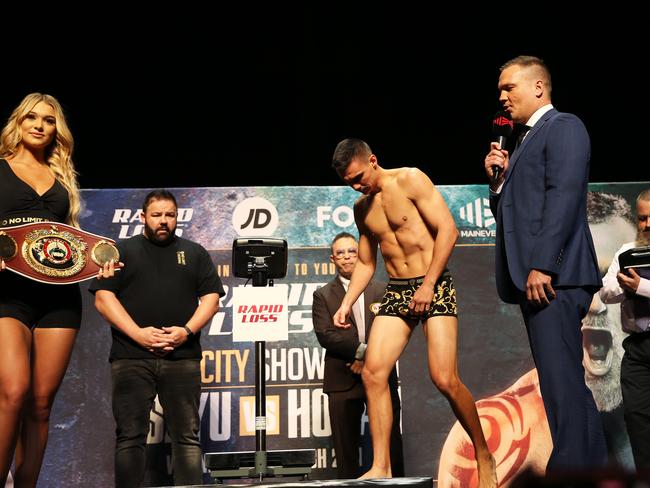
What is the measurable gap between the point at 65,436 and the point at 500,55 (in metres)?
4.09

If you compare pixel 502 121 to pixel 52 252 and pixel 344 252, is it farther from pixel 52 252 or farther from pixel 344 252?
pixel 344 252

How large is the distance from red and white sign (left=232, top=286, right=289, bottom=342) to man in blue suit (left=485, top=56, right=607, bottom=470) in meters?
1.09

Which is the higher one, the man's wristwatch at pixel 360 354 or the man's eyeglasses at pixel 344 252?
the man's eyeglasses at pixel 344 252

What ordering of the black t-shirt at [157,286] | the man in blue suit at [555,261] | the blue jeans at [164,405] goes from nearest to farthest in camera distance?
the man in blue suit at [555,261] → the blue jeans at [164,405] → the black t-shirt at [157,286]

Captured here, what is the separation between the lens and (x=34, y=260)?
2941 mm

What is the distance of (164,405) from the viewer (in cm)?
421

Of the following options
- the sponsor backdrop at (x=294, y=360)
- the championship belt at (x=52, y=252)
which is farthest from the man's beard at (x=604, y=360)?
the championship belt at (x=52, y=252)

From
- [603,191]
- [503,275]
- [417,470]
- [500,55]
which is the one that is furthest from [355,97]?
[503,275]

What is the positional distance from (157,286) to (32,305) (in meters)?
1.39

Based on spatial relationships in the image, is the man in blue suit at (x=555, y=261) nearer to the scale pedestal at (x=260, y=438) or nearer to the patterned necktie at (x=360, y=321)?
the scale pedestal at (x=260, y=438)

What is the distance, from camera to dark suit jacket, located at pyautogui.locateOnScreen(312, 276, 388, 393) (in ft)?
15.9

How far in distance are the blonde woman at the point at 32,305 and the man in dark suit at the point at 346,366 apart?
2140mm

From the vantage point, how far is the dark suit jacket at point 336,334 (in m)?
4.86

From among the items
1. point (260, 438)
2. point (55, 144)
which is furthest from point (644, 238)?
point (55, 144)
